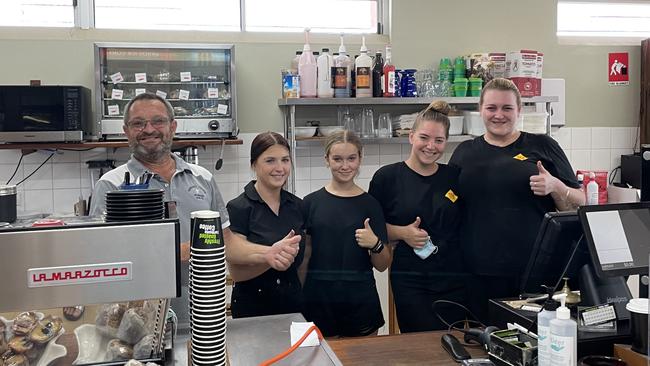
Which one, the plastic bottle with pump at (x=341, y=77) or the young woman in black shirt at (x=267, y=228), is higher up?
the plastic bottle with pump at (x=341, y=77)

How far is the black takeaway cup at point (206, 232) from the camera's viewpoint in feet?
3.41

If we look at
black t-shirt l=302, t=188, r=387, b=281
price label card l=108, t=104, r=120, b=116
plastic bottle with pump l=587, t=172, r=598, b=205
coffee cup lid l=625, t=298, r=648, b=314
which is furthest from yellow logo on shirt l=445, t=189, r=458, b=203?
price label card l=108, t=104, r=120, b=116

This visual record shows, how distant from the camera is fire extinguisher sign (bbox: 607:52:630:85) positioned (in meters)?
4.38

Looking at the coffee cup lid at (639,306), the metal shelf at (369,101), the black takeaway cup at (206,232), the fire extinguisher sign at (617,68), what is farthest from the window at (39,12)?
the fire extinguisher sign at (617,68)

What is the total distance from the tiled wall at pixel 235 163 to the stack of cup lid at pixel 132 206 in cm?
267

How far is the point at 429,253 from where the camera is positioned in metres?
2.39

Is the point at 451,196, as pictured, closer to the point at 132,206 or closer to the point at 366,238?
the point at 366,238

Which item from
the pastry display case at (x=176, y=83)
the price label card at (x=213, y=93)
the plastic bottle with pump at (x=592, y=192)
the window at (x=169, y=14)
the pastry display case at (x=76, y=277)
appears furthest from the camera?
the plastic bottle with pump at (x=592, y=192)

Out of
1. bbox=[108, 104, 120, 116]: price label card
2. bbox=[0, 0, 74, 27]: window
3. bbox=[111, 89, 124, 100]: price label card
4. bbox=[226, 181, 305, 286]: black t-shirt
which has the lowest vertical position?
bbox=[226, 181, 305, 286]: black t-shirt

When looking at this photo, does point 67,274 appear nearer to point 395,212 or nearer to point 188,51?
point 395,212

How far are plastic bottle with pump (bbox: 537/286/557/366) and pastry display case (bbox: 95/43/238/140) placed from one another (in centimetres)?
251

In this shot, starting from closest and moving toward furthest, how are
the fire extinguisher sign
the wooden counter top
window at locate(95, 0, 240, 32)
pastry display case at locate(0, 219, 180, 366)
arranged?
pastry display case at locate(0, 219, 180, 366) < the wooden counter top < window at locate(95, 0, 240, 32) < the fire extinguisher sign

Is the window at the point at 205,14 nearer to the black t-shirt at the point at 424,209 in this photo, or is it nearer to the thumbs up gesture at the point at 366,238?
the black t-shirt at the point at 424,209

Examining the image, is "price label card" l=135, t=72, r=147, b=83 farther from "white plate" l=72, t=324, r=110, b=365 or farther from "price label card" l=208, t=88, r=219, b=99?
"white plate" l=72, t=324, r=110, b=365
